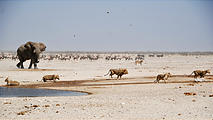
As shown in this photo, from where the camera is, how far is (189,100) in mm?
17016

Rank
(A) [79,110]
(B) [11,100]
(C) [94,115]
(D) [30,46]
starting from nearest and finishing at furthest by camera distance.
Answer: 1. (C) [94,115]
2. (A) [79,110]
3. (B) [11,100]
4. (D) [30,46]

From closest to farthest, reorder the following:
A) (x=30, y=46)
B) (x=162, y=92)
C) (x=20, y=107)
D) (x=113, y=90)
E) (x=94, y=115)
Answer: (x=94, y=115)
(x=20, y=107)
(x=162, y=92)
(x=113, y=90)
(x=30, y=46)

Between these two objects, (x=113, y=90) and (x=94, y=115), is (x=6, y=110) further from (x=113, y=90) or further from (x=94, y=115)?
(x=113, y=90)

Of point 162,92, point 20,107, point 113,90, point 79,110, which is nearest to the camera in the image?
point 79,110

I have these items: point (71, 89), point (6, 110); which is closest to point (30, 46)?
point (71, 89)

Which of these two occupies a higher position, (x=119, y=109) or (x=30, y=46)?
(x=30, y=46)

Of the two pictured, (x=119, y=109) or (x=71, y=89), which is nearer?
(x=119, y=109)

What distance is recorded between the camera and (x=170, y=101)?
16.8 meters

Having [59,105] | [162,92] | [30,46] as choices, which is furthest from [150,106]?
[30,46]

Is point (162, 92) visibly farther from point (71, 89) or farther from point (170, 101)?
point (71, 89)

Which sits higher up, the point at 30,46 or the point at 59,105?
the point at 30,46

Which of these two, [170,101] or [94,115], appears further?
[170,101]

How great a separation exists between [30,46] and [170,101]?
33.2 metres

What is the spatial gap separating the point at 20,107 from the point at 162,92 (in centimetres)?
871
